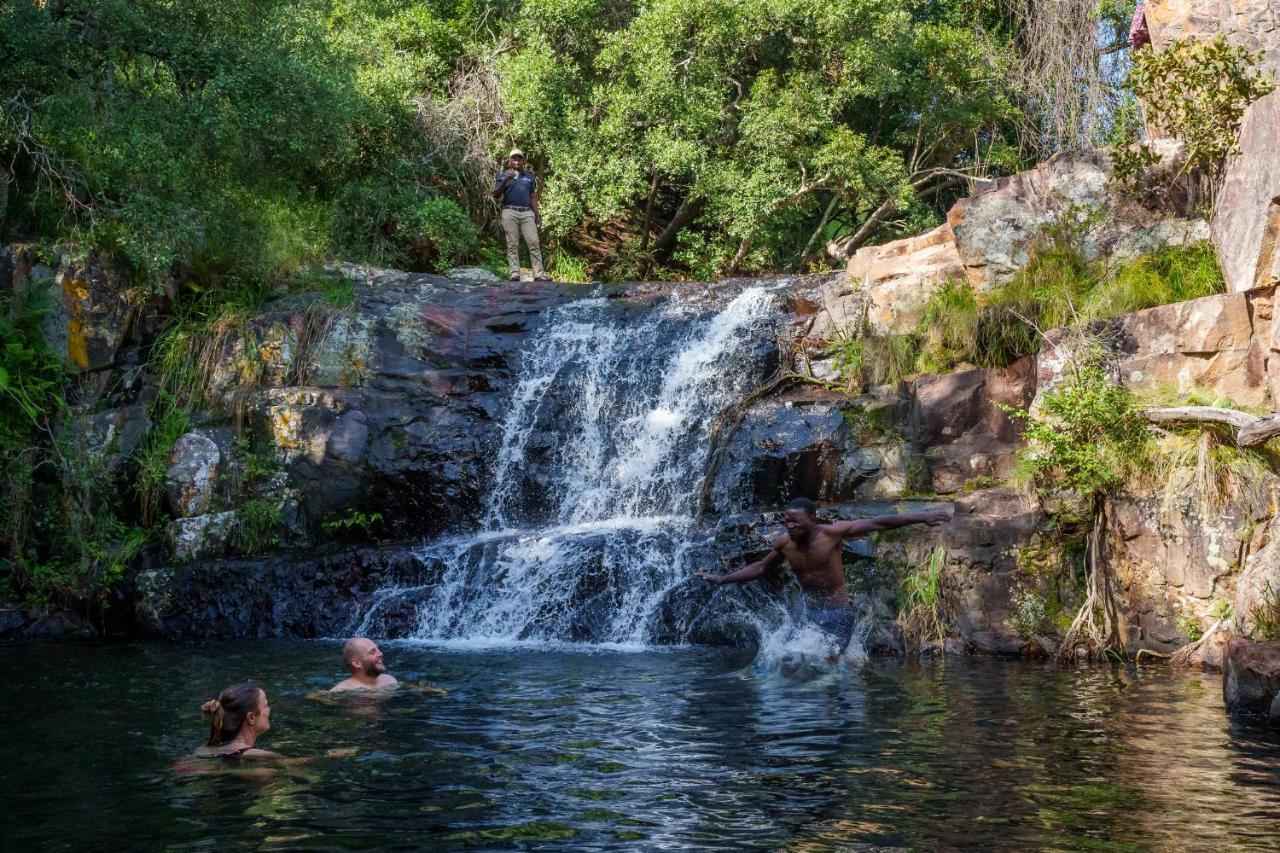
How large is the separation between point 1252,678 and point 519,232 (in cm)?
1342

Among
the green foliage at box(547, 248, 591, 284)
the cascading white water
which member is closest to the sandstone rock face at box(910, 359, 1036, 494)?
the cascading white water

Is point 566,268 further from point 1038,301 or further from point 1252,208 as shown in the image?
point 1252,208

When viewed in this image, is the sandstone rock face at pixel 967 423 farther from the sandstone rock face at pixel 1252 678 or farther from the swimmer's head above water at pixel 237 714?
the swimmer's head above water at pixel 237 714

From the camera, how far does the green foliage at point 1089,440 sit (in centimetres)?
1059

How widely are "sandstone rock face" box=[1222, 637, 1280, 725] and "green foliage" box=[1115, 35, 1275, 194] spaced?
6231 millimetres

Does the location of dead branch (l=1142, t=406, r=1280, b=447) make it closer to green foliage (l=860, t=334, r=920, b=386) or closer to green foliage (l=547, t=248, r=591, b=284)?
green foliage (l=860, t=334, r=920, b=386)

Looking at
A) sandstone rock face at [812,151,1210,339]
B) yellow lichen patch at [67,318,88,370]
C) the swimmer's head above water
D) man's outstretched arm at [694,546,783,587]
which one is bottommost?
the swimmer's head above water

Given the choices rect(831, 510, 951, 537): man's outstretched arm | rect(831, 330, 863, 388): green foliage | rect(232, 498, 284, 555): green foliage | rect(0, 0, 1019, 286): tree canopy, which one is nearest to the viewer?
rect(831, 510, 951, 537): man's outstretched arm

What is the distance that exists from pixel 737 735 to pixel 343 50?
1457cm

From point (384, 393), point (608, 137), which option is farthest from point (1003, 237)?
point (608, 137)

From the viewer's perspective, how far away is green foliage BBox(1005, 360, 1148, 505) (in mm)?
10586

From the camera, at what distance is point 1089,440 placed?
10781 mm

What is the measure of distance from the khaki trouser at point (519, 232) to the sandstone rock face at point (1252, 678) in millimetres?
12614

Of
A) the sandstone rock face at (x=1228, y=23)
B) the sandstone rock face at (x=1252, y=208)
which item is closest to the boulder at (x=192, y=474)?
the sandstone rock face at (x=1252, y=208)
